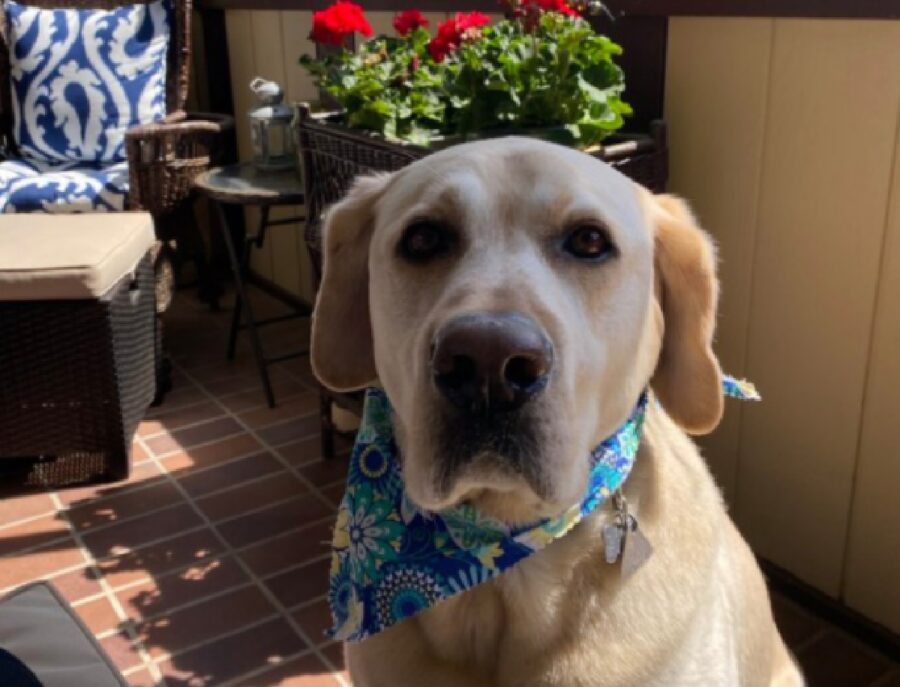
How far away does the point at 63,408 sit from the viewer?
10.5ft

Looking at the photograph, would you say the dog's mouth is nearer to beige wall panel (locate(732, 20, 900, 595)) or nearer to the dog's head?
the dog's head

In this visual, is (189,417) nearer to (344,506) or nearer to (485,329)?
(344,506)

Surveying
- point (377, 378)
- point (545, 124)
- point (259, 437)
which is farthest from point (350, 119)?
point (259, 437)

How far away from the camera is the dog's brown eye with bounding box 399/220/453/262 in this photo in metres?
1.37

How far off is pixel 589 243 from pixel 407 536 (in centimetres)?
50

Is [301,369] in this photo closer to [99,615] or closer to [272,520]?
[272,520]

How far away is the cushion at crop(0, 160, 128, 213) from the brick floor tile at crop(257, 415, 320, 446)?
3.73 ft

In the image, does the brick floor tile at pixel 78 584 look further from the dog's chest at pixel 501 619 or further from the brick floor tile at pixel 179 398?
the dog's chest at pixel 501 619

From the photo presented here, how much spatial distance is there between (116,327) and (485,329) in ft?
7.61

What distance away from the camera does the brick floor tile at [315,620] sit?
2426 mm

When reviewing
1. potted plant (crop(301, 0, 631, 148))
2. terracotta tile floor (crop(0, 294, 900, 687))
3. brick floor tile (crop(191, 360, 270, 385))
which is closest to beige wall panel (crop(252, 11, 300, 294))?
brick floor tile (crop(191, 360, 270, 385))

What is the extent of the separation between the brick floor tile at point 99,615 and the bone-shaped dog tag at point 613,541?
1562mm

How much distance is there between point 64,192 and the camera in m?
3.91

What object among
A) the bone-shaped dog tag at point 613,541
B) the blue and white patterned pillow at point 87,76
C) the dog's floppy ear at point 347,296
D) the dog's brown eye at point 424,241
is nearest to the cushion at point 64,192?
the blue and white patterned pillow at point 87,76
